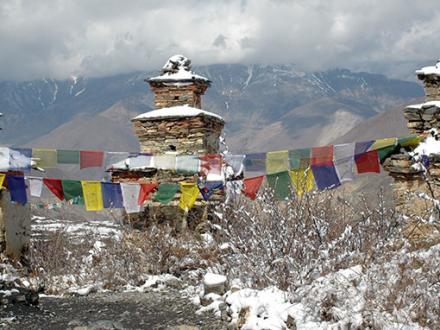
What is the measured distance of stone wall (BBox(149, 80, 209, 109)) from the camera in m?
21.0

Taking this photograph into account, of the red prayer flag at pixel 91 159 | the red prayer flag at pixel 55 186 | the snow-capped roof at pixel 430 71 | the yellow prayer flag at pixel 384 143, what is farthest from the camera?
the red prayer flag at pixel 91 159

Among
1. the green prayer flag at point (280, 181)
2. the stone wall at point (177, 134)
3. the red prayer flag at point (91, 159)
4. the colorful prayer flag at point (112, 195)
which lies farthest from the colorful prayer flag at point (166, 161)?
the green prayer flag at point (280, 181)

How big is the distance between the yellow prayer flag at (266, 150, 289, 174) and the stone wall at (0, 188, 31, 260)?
5393 mm

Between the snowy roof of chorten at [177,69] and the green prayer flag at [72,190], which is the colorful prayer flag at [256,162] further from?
the snowy roof of chorten at [177,69]

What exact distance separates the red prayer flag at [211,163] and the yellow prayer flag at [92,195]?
120 inches

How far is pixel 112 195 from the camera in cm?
1316

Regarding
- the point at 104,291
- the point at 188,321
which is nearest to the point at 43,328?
the point at 188,321

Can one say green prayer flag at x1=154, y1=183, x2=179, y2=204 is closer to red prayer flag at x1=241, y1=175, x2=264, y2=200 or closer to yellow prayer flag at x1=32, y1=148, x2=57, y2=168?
red prayer flag at x1=241, y1=175, x2=264, y2=200

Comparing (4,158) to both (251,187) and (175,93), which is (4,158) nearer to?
(251,187)

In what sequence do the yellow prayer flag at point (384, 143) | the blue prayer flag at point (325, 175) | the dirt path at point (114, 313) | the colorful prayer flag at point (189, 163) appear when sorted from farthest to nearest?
the colorful prayer flag at point (189, 163) < the blue prayer flag at point (325, 175) < the yellow prayer flag at point (384, 143) < the dirt path at point (114, 313)

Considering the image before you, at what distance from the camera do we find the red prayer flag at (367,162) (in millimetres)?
11844

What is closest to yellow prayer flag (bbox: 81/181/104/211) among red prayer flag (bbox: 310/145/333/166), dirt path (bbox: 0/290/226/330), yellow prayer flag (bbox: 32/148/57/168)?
yellow prayer flag (bbox: 32/148/57/168)

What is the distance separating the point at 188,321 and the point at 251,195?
187 inches

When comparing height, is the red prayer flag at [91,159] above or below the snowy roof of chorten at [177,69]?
below
